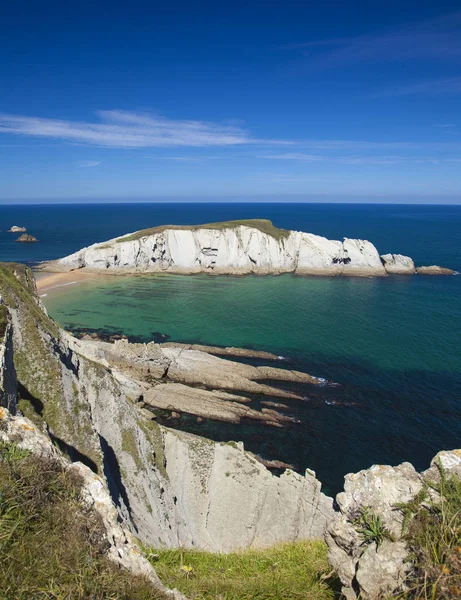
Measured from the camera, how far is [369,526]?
21.2 ft

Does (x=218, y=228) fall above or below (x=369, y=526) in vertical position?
above

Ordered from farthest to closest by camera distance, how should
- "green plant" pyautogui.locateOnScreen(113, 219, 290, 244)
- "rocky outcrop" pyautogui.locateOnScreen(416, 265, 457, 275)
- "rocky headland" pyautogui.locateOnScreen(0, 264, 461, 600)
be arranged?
"green plant" pyautogui.locateOnScreen(113, 219, 290, 244)
"rocky outcrop" pyautogui.locateOnScreen(416, 265, 457, 275)
"rocky headland" pyautogui.locateOnScreen(0, 264, 461, 600)

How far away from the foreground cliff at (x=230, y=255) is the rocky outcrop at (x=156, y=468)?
218 feet

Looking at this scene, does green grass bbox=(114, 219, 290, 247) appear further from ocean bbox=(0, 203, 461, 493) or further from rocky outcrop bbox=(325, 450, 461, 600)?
rocky outcrop bbox=(325, 450, 461, 600)

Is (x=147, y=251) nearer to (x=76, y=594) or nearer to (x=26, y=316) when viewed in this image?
(x=26, y=316)

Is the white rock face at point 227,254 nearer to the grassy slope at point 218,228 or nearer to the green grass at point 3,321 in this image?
the grassy slope at point 218,228

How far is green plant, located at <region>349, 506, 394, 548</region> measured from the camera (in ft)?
20.5

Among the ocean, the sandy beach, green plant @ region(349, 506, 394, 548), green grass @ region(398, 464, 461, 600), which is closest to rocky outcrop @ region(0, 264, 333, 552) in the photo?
the ocean

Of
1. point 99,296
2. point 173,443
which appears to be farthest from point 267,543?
point 99,296

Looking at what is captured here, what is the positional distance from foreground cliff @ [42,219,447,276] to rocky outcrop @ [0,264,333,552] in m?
66.4

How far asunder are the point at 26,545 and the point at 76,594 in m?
1.06

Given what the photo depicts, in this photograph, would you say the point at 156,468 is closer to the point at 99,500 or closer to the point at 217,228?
the point at 99,500

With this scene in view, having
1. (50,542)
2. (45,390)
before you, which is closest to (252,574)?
(50,542)

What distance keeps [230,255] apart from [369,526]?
82.2 meters
